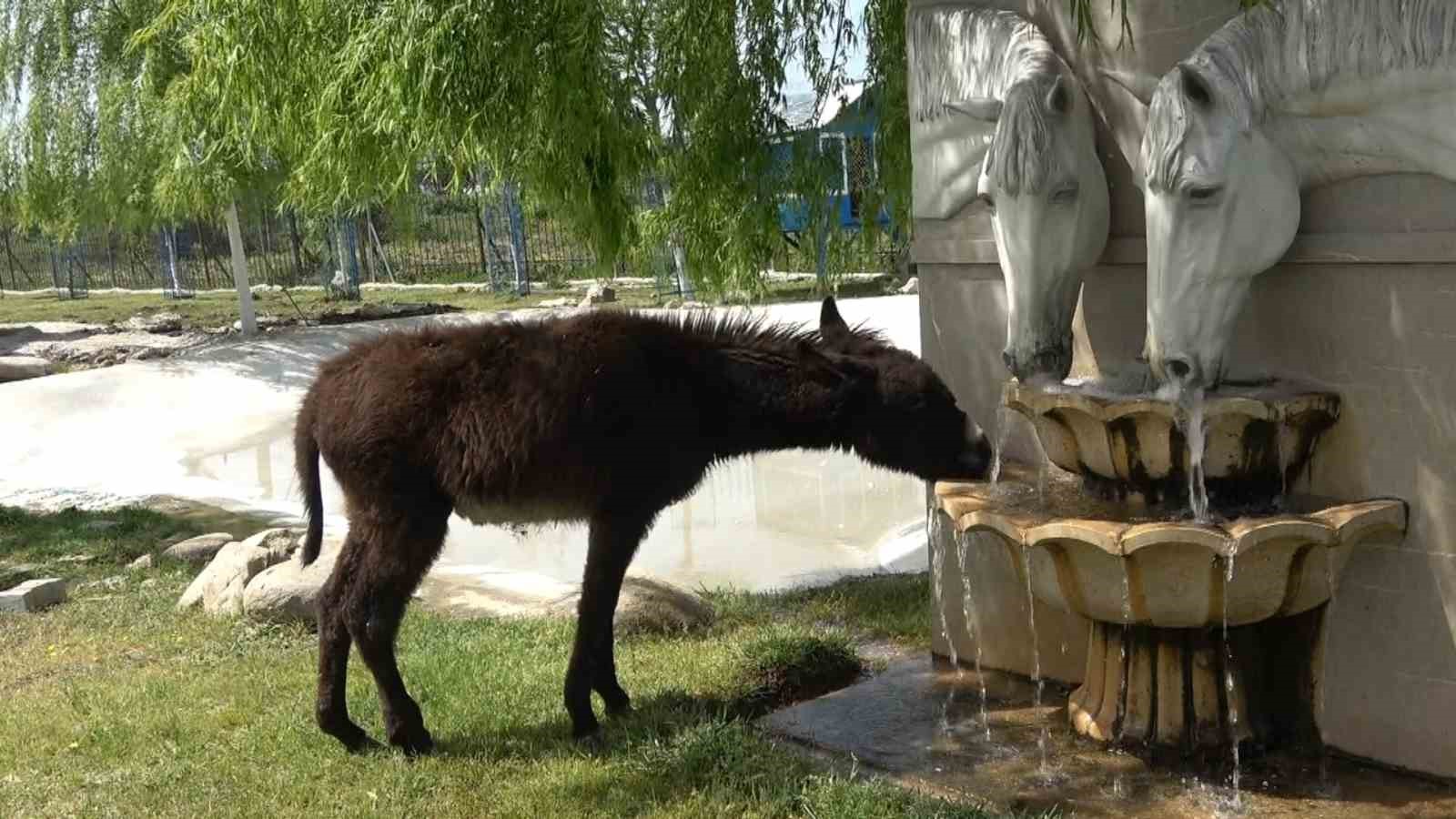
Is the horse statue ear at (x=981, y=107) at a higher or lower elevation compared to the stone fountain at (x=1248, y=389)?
higher

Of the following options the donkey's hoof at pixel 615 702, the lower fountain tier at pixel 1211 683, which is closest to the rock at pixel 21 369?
the donkey's hoof at pixel 615 702

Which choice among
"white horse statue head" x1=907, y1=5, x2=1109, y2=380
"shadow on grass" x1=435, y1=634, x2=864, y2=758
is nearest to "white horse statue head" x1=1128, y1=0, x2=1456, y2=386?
"white horse statue head" x1=907, y1=5, x2=1109, y2=380

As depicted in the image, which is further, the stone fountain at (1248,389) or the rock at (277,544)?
the rock at (277,544)

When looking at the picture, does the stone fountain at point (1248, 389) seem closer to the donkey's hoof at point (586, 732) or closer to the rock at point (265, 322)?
the donkey's hoof at point (586, 732)

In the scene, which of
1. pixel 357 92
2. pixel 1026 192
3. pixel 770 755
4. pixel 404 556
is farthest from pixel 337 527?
pixel 1026 192

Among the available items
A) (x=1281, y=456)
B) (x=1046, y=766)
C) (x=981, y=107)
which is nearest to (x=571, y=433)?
(x=981, y=107)

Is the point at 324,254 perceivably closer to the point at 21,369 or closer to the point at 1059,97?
the point at 21,369

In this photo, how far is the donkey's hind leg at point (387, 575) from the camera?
15.1 ft

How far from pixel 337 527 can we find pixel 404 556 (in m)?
4.99

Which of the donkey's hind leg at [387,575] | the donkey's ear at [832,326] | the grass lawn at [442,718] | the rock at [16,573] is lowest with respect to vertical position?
the grass lawn at [442,718]

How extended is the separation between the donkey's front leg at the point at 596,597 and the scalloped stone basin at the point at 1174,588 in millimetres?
1145

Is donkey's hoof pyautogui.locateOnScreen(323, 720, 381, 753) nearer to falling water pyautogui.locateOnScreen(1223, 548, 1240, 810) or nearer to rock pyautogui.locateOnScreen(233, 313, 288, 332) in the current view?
falling water pyautogui.locateOnScreen(1223, 548, 1240, 810)

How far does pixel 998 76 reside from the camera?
191 inches

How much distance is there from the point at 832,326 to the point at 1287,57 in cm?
193
